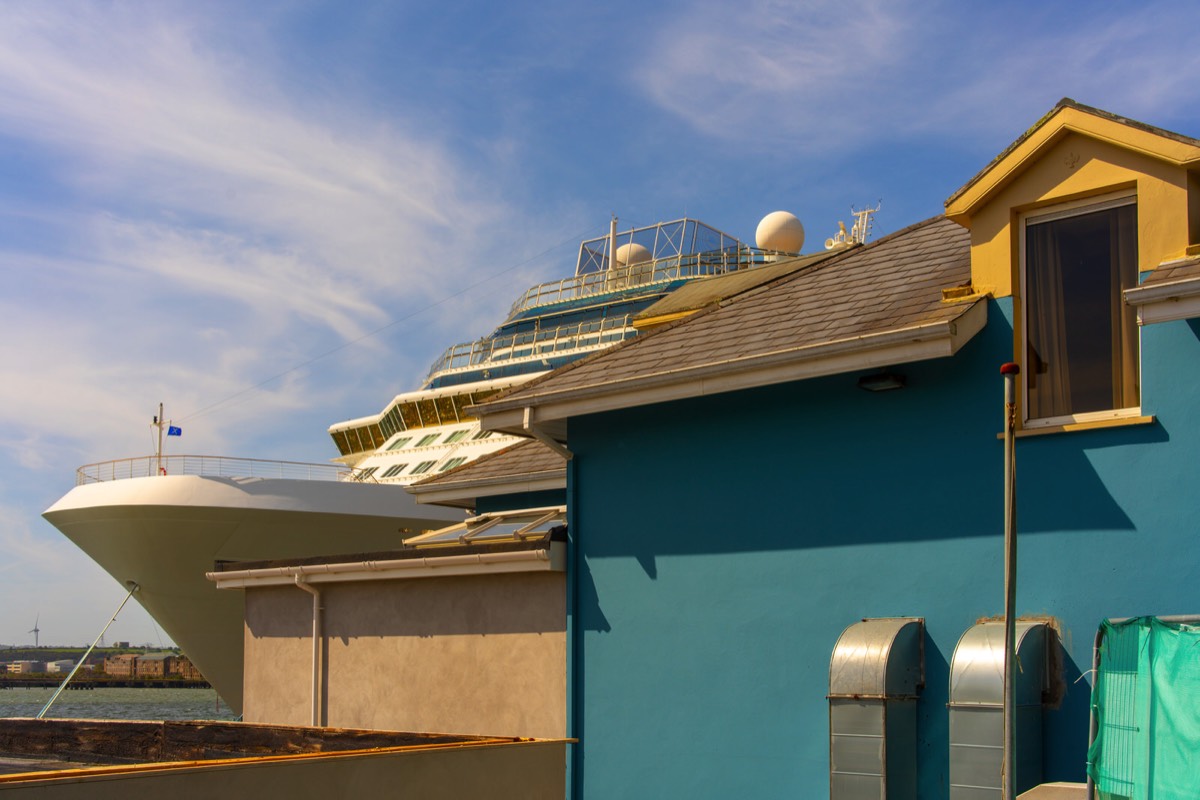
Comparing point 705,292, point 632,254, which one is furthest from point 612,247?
point 705,292

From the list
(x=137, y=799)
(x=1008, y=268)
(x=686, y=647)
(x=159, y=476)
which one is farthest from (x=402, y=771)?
(x=159, y=476)

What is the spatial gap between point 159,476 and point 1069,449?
2677 cm

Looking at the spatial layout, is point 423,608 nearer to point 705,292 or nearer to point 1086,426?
point 705,292

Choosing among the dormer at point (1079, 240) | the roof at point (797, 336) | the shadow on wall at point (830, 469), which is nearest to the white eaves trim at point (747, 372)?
the roof at point (797, 336)

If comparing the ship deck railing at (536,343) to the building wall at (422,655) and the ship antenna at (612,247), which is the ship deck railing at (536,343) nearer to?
the ship antenna at (612,247)

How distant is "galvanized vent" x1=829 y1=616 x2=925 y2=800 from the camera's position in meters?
8.25

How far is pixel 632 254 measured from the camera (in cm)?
3881

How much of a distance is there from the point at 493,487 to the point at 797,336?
5594 millimetres

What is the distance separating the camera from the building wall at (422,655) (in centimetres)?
1139

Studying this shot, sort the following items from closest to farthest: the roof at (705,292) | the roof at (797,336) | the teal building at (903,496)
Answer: the teal building at (903,496) < the roof at (797,336) < the roof at (705,292)

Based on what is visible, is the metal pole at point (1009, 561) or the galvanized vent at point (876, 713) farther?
the galvanized vent at point (876, 713)

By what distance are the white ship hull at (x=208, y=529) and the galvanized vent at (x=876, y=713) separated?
79.1 ft

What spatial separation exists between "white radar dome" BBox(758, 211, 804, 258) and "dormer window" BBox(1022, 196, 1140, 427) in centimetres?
2769

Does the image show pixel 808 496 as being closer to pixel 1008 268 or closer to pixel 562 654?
pixel 1008 268
